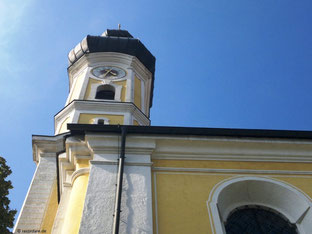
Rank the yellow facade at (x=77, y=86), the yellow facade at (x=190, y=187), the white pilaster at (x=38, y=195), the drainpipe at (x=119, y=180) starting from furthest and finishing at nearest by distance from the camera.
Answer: the yellow facade at (x=77, y=86) → the white pilaster at (x=38, y=195) → the yellow facade at (x=190, y=187) → the drainpipe at (x=119, y=180)

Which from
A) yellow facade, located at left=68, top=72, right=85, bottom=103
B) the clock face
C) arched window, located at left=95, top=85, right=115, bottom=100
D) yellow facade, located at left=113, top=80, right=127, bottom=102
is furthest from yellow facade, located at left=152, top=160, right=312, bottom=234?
the clock face

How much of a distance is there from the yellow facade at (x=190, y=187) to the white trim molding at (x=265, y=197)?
13 centimetres

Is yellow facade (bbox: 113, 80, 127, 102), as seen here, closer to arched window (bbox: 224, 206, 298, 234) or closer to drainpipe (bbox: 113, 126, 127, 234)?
drainpipe (bbox: 113, 126, 127, 234)

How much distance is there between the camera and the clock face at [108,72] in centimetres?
1730

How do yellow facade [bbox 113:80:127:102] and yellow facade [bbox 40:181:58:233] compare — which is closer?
yellow facade [bbox 40:181:58:233]

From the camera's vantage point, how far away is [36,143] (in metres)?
12.8

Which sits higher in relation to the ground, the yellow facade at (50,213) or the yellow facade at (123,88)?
the yellow facade at (123,88)

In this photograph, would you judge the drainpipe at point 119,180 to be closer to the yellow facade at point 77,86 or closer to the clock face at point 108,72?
the yellow facade at point 77,86

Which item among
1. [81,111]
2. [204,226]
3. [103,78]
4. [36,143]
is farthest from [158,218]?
[103,78]

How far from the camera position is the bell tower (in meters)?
14.8

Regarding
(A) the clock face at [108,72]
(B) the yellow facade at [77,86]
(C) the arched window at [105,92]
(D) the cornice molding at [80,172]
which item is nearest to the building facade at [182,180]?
(D) the cornice molding at [80,172]

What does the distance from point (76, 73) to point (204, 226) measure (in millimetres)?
13518

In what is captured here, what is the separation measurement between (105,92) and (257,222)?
10.7 metres

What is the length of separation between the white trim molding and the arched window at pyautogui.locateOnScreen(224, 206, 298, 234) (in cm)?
8
